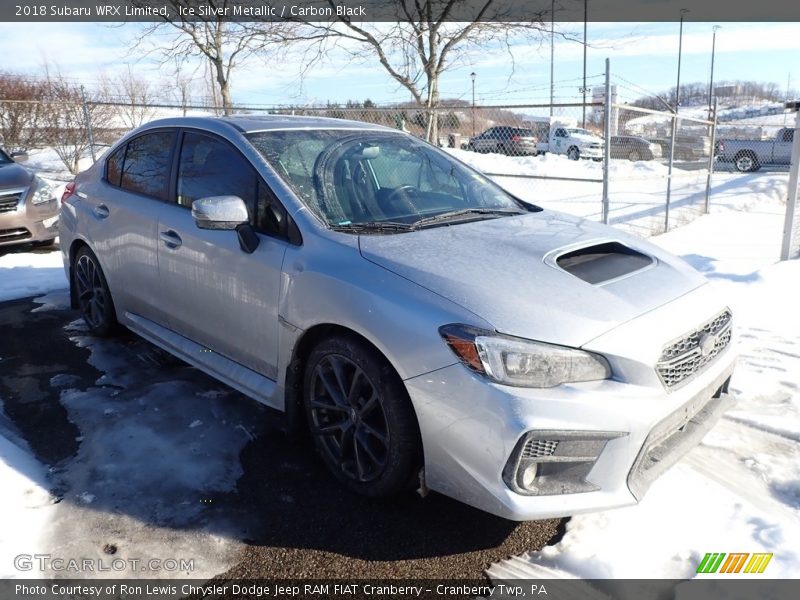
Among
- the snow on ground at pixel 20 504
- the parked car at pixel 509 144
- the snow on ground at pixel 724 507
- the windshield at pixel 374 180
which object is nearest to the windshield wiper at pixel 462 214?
the windshield at pixel 374 180

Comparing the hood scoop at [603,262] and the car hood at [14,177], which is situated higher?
the car hood at [14,177]

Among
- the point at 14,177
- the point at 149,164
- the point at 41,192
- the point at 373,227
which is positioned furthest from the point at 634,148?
the point at 373,227

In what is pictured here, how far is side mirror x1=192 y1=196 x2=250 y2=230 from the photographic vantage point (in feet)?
9.93

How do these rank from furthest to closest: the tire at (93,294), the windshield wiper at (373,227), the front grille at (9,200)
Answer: the front grille at (9,200)
the tire at (93,294)
the windshield wiper at (373,227)

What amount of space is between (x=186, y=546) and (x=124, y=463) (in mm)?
784

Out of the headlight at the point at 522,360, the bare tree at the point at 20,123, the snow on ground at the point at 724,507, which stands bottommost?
the snow on ground at the point at 724,507

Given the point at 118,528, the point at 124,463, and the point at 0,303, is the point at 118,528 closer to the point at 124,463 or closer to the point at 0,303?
the point at 124,463

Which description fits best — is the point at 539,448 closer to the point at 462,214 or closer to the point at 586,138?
the point at 462,214

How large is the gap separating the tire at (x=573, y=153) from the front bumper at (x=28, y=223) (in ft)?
63.2

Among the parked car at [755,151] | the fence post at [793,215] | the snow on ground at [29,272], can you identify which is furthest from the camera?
the parked car at [755,151]

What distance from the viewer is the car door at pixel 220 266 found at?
306cm

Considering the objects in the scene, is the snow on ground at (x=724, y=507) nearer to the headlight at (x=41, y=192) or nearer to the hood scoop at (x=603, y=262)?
the hood scoop at (x=603, y=262)

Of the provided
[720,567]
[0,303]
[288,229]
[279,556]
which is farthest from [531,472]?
[0,303]

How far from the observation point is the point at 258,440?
→ 131 inches
